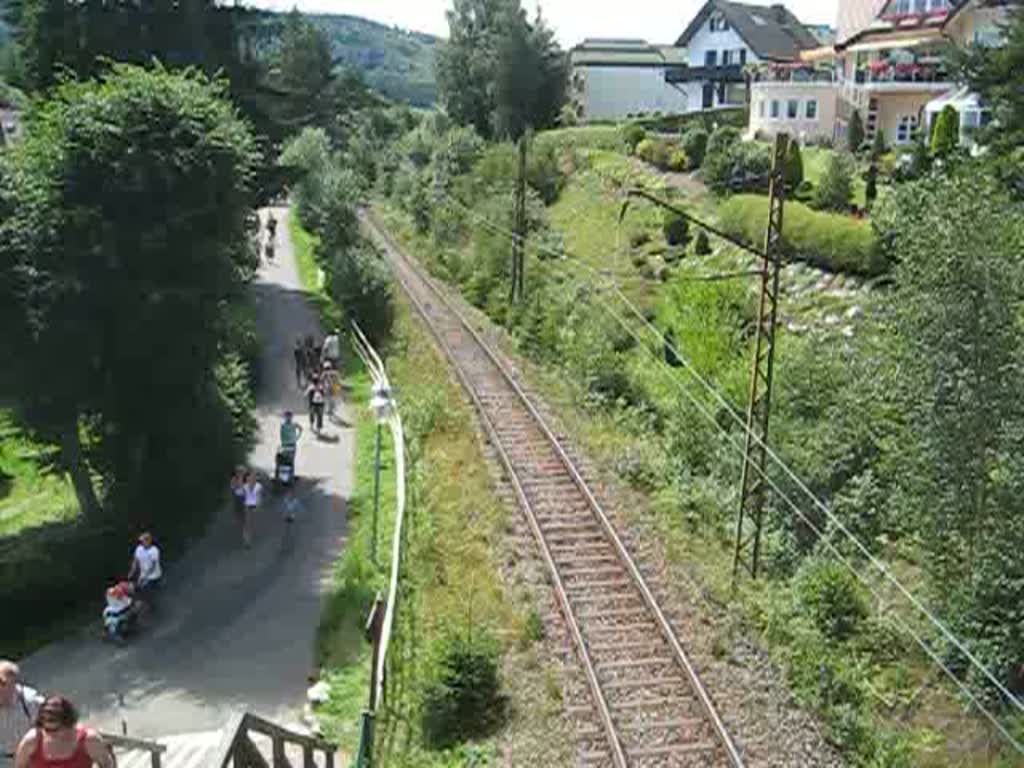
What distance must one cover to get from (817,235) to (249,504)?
819 inches

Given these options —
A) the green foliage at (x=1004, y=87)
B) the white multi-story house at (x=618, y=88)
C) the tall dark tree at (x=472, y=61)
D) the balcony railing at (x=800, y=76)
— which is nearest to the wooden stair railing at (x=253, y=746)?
the green foliage at (x=1004, y=87)

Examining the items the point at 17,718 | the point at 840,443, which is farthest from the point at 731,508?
the point at 17,718

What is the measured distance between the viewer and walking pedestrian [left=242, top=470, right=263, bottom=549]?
20906mm

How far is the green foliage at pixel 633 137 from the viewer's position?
189 feet

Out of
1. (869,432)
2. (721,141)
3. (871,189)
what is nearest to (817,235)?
(871,189)

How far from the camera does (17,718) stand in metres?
9.58

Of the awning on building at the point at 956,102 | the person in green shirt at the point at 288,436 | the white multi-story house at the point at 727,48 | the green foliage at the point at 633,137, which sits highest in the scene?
the white multi-story house at the point at 727,48

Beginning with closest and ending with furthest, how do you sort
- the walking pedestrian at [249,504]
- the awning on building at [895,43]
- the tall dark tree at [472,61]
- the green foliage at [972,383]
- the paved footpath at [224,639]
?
the green foliage at [972,383] < the paved footpath at [224,639] < the walking pedestrian at [249,504] < the awning on building at [895,43] < the tall dark tree at [472,61]

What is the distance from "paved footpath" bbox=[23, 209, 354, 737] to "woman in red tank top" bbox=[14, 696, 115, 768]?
289 inches

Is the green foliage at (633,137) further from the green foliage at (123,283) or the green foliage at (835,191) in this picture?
the green foliage at (123,283)

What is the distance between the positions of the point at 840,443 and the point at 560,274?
22.7 m

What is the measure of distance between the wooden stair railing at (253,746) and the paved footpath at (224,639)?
268cm

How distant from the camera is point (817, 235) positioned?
34844 millimetres

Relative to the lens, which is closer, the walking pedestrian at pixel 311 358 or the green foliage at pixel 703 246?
the walking pedestrian at pixel 311 358
